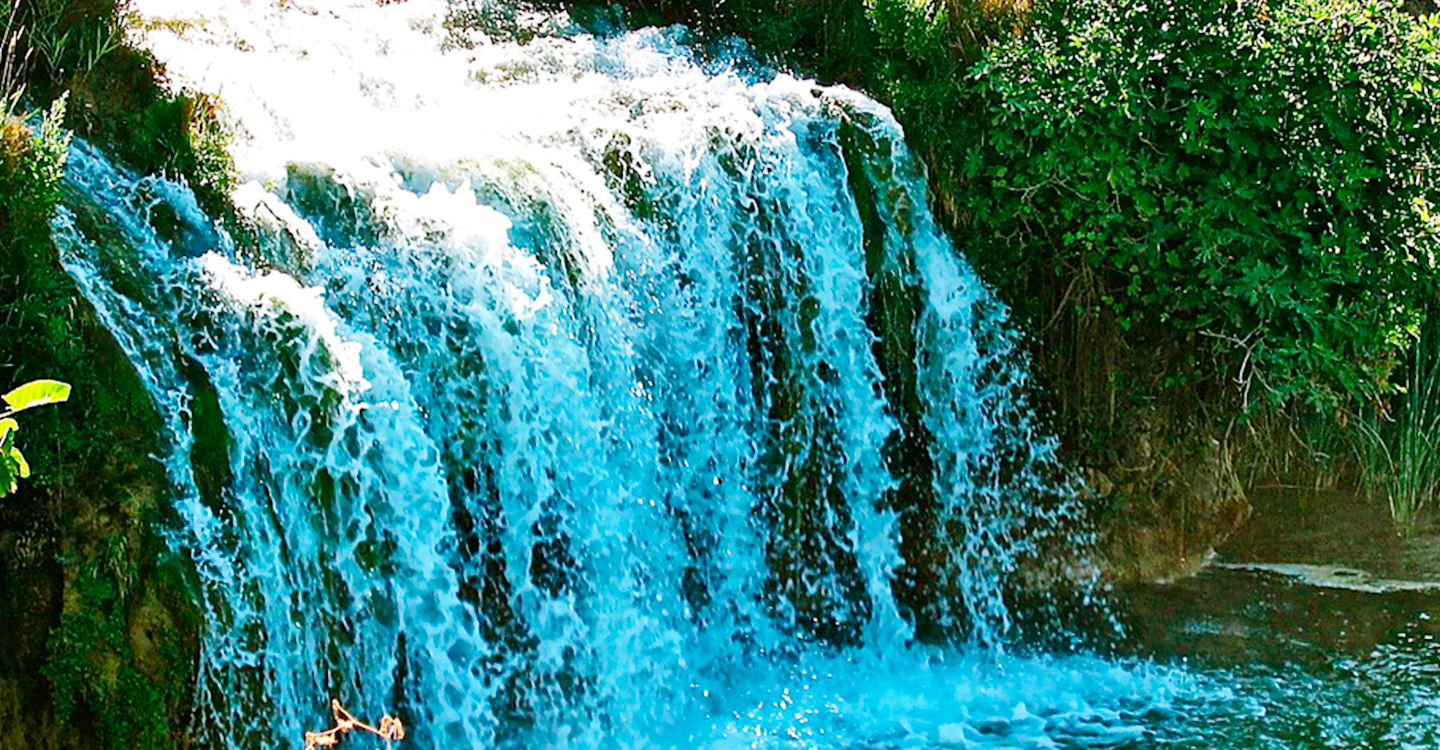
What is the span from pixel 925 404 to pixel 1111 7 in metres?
1.94

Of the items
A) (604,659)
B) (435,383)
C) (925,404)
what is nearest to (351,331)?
(435,383)

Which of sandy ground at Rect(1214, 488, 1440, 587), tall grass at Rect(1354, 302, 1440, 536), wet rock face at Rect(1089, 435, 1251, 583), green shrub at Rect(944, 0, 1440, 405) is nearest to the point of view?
green shrub at Rect(944, 0, 1440, 405)

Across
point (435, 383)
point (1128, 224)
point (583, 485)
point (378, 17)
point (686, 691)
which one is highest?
point (378, 17)

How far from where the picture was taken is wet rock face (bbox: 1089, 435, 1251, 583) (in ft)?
22.5

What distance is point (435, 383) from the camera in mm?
5344

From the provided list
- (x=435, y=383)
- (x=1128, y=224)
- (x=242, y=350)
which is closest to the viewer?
(x=242, y=350)

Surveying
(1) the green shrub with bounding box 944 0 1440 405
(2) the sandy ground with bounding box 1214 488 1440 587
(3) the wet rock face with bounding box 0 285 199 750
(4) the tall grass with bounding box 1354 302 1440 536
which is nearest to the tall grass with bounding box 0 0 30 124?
(3) the wet rock face with bounding box 0 285 199 750

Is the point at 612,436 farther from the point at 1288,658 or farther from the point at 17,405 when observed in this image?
the point at 17,405

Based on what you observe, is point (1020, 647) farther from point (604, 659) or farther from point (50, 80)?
point (50, 80)

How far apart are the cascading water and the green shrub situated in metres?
0.48

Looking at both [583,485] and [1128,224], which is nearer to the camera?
[583,485]

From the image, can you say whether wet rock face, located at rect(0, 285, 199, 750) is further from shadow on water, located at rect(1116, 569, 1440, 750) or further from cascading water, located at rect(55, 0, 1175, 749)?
shadow on water, located at rect(1116, 569, 1440, 750)

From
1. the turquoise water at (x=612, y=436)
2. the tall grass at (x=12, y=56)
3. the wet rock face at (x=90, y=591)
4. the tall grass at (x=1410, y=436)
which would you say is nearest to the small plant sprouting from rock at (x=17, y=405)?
the wet rock face at (x=90, y=591)

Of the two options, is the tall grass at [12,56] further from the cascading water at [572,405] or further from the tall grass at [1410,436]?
the tall grass at [1410,436]
